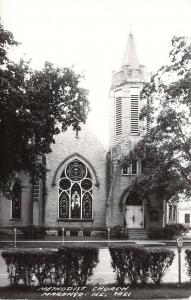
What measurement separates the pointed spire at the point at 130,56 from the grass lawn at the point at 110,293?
28615 mm

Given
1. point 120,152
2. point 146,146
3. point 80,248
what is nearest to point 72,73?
point 80,248

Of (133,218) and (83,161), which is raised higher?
(83,161)

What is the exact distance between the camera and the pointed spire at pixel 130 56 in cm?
4006

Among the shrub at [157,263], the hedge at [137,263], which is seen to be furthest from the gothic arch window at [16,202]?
the shrub at [157,263]

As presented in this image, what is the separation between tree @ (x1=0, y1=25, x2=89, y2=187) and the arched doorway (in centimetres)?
1967

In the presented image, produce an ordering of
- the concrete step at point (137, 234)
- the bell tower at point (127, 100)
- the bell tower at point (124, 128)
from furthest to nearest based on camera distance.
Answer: the bell tower at point (127, 100) → the bell tower at point (124, 128) → the concrete step at point (137, 234)

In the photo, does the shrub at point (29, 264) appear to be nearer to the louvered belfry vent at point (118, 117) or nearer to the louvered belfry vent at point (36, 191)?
the louvered belfry vent at point (36, 191)

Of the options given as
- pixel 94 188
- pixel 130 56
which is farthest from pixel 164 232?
pixel 130 56

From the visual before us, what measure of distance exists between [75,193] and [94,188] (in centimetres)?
155

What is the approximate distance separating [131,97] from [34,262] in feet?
89.9

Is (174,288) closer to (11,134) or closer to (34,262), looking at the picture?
(34,262)

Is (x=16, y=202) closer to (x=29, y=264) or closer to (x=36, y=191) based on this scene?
(x=36, y=191)

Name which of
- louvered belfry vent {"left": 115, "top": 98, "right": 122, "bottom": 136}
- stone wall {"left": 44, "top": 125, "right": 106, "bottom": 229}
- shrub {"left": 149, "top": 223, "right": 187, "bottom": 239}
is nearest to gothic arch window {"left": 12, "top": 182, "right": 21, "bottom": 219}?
stone wall {"left": 44, "top": 125, "right": 106, "bottom": 229}

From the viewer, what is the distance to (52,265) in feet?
43.7
